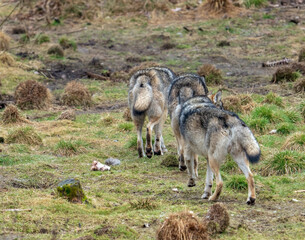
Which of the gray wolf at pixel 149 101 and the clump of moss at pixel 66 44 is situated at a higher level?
the gray wolf at pixel 149 101

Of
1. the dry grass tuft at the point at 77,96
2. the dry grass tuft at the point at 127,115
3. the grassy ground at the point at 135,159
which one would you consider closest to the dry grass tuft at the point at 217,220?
the grassy ground at the point at 135,159

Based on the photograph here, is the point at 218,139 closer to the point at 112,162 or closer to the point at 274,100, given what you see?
the point at 112,162

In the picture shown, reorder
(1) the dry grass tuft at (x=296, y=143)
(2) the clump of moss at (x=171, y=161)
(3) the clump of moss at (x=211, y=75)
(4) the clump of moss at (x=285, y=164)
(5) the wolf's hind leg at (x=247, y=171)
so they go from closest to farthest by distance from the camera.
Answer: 1. (5) the wolf's hind leg at (x=247, y=171)
2. (4) the clump of moss at (x=285, y=164)
3. (2) the clump of moss at (x=171, y=161)
4. (1) the dry grass tuft at (x=296, y=143)
5. (3) the clump of moss at (x=211, y=75)

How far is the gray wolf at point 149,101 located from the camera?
11.5 metres

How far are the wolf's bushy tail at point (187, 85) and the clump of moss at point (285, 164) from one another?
177 cm

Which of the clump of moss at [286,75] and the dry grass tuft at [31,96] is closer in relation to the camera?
the dry grass tuft at [31,96]

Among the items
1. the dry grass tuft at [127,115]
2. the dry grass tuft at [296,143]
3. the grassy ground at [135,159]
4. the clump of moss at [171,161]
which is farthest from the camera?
the dry grass tuft at [127,115]

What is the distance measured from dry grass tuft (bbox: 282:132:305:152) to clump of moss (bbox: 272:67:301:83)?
6968 millimetres

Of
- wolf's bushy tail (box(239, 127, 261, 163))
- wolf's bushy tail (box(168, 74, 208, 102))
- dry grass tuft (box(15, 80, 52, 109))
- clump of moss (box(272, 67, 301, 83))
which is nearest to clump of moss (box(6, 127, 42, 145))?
wolf's bushy tail (box(168, 74, 208, 102))

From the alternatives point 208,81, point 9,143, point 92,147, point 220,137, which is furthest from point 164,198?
point 208,81

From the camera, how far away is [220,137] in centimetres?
777

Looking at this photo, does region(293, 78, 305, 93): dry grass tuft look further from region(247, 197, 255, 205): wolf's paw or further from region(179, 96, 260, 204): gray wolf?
region(247, 197, 255, 205): wolf's paw

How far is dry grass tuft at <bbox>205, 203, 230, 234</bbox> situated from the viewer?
670 cm

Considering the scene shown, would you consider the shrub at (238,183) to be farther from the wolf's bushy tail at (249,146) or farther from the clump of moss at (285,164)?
the wolf's bushy tail at (249,146)
